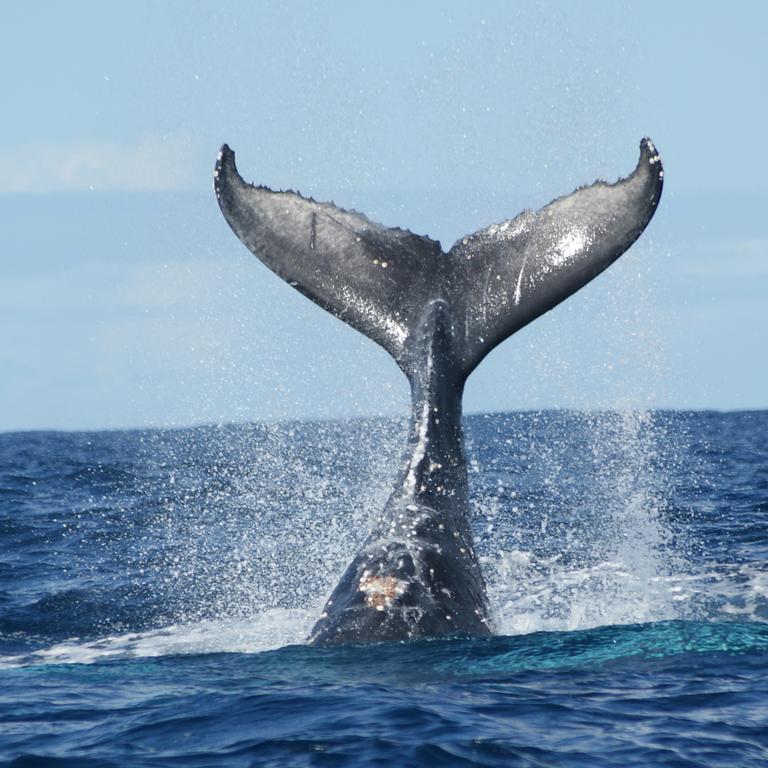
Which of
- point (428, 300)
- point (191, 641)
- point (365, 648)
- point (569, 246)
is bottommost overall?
point (191, 641)

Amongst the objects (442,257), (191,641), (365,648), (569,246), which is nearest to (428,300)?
(442,257)

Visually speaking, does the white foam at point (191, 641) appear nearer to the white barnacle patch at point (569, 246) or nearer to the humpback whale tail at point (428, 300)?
the humpback whale tail at point (428, 300)

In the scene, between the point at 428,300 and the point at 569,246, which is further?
the point at 428,300

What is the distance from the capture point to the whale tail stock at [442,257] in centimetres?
988

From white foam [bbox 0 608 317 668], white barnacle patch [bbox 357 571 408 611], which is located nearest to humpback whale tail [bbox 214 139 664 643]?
white barnacle patch [bbox 357 571 408 611]

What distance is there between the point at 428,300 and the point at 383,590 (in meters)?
2.40

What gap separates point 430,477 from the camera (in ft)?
34.2

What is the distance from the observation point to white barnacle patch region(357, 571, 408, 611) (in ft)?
31.3

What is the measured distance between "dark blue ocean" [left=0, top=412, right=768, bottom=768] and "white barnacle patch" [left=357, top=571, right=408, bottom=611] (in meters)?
0.35

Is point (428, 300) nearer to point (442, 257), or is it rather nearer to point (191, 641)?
point (442, 257)

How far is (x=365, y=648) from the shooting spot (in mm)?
9344

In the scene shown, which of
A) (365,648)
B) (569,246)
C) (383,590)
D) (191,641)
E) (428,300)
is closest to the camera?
(365,648)

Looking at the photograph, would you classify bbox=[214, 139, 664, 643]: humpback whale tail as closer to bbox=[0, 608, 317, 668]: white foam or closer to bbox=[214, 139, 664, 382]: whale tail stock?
bbox=[214, 139, 664, 382]: whale tail stock

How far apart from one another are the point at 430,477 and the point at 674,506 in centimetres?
1327
